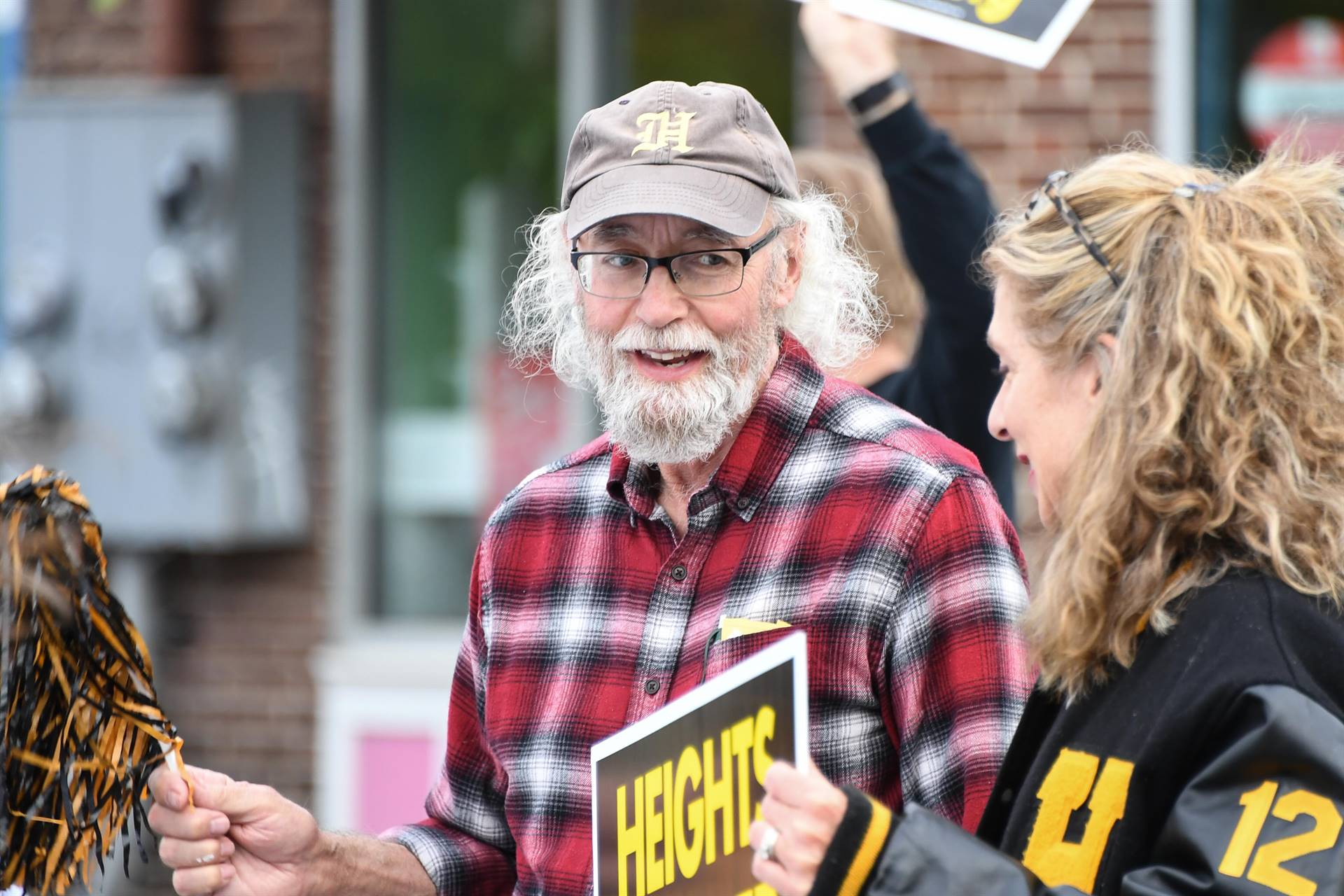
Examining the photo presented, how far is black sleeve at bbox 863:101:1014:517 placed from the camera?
2.92 meters

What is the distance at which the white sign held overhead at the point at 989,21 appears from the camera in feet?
8.00

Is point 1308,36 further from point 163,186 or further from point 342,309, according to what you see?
point 163,186

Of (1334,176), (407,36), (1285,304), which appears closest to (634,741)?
(1285,304)

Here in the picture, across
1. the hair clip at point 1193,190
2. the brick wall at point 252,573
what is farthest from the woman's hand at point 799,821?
the brick wall at point 252,573

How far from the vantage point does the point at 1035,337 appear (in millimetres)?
1812

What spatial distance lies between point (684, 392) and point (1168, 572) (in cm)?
77

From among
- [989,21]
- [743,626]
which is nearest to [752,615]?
[743,626]

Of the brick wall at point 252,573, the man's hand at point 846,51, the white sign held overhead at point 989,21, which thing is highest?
the white sign held overhead at point 989,21

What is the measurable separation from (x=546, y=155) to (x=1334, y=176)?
439 centimetres

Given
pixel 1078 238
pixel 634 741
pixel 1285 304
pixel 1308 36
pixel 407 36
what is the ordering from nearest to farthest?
1. pixel 1285 304
2. pixel 1078 238
3. pixel 634 741
4. pixel 1308 36
5. pixel 407 36

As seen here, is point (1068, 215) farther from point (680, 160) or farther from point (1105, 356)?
point (680, 160)

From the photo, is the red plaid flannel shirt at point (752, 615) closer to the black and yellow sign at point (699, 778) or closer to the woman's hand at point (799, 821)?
the black and yellow sign at point (699, 778)

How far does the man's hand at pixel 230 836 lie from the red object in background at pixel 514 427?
145 inches

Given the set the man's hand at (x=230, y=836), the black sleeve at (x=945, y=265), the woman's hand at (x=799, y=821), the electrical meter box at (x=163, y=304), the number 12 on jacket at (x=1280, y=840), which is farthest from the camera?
the electrical meter box at (x=163, y=304)
